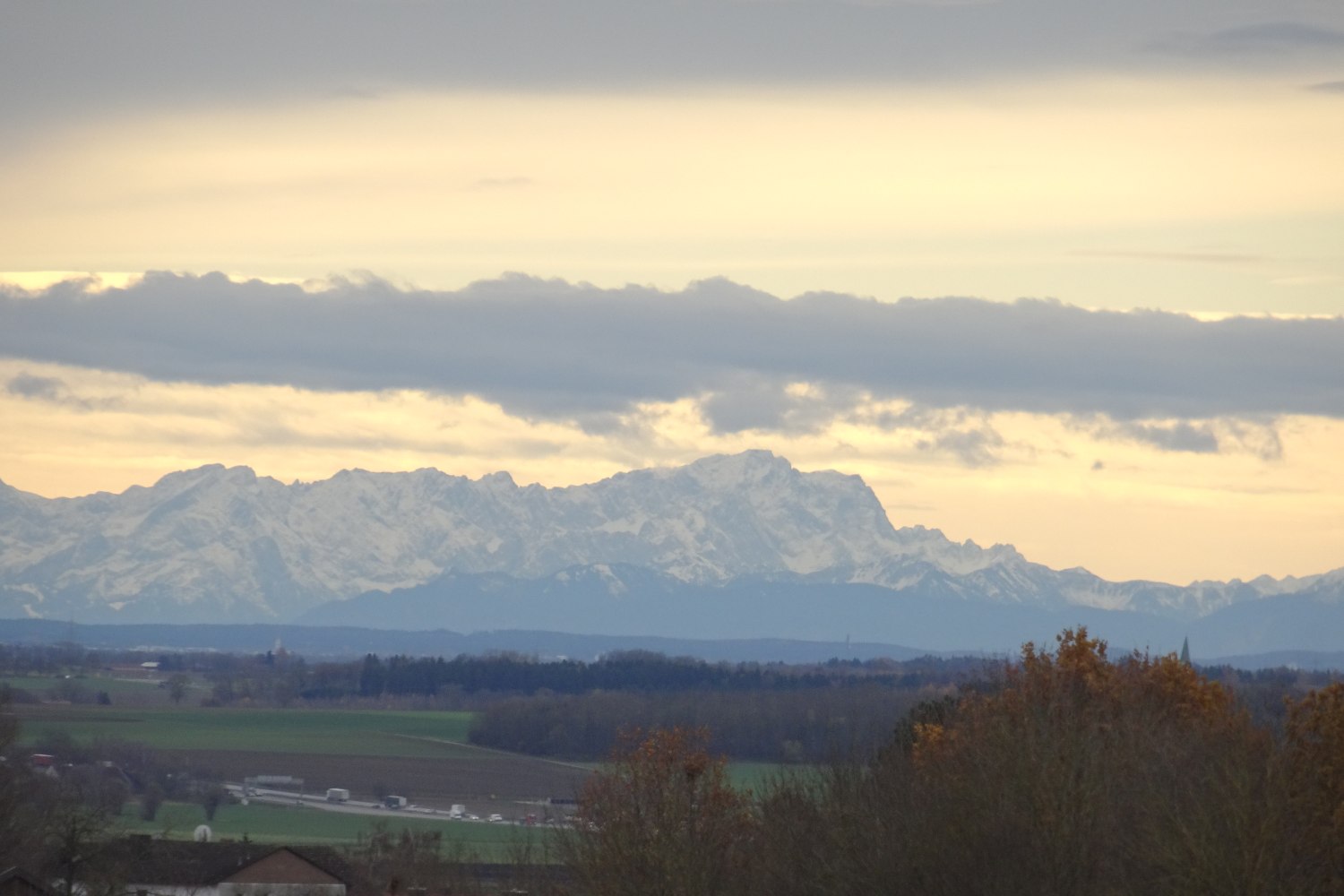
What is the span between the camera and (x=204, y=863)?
78562 mm

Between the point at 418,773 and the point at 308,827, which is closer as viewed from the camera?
the point at 308,827

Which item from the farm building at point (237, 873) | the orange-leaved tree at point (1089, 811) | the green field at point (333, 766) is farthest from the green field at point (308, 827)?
the orange-leaved tree at point (1089, 811)

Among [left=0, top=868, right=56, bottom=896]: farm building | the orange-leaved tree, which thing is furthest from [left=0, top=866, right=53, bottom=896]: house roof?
the orange-leaved tree

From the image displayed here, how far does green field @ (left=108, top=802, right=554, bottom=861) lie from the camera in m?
102

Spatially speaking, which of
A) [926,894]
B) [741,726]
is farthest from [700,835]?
[741,726]

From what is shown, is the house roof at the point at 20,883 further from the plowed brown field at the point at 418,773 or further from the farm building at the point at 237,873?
the plowed brown field at the point at 418,773

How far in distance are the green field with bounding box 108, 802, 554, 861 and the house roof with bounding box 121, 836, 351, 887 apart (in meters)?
16.8

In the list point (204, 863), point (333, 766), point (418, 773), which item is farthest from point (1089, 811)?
point (333, 766)

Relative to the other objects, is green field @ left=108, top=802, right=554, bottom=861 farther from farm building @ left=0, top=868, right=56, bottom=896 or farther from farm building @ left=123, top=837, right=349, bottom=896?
farm building @ left=0, top=868, right=56, bottom=896

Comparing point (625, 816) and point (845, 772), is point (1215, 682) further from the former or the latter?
point (625, 816)

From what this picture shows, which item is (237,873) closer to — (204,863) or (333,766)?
(204,863)

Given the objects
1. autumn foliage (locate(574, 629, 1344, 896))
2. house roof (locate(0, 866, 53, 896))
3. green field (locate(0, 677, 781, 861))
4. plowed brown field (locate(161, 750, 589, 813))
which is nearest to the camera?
autumn foliage (locate(574, 629, 1344, 896))

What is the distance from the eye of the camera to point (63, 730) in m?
160

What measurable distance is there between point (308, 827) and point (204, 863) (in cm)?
3777
